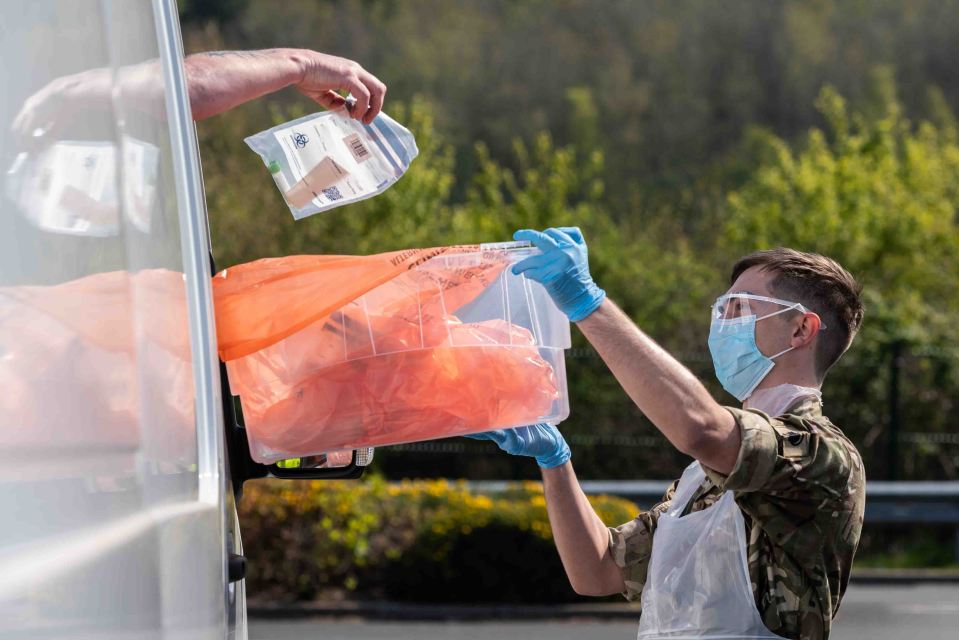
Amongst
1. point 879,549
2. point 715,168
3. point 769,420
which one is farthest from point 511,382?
point 715,168

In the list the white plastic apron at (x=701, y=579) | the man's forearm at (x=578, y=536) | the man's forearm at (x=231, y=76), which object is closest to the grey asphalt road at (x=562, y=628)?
the man's forearm at (x=578, y=536)

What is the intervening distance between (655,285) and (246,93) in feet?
48.7

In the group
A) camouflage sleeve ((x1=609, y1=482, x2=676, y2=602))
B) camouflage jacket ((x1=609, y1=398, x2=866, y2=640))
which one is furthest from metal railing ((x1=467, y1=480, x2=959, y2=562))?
camouflage jacket ((x1=609, y1=398, x2=866, y2=640))

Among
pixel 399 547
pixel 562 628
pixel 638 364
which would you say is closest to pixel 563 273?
pixel 638 364

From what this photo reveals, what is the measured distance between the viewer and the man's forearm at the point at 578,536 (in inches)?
113

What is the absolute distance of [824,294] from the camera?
266 centimetres

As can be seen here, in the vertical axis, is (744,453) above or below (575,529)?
above

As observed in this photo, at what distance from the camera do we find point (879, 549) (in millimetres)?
13750

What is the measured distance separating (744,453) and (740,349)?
1.56 feet

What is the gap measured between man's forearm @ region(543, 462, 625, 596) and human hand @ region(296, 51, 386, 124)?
2.84 ft

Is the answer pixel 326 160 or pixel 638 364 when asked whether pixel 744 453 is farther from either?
pixel 326 160

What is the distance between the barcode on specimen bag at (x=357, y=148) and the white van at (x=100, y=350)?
2.64ft

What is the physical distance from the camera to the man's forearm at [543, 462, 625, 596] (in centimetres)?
288

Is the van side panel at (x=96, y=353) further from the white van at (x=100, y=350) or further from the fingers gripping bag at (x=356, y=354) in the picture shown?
the fingers gripping bag at (x=356, y=354)
